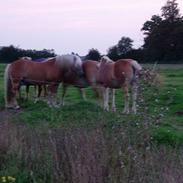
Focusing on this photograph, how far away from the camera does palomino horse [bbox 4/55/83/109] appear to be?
17719 millimetres

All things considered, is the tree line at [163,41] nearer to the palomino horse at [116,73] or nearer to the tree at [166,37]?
the tree at [166,37]

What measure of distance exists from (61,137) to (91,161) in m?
1.16

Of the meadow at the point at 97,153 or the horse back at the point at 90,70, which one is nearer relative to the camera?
the meadow at the point at 97,153

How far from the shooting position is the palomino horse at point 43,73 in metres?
17.7

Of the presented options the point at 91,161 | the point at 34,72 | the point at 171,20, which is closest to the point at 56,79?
the point at 34,72

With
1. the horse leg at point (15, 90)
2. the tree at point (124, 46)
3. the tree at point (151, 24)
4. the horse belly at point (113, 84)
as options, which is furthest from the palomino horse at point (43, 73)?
the tree at point (151, 24)

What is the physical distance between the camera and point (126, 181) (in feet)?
20.5

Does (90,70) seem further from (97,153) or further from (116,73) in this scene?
(97,153)

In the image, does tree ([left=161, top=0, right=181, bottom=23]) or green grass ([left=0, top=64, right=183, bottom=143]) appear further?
tree ([left=161, top=0, right=181, bottom=23])

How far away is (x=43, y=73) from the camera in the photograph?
1802cm

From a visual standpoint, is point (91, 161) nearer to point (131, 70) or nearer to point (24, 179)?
point (24, 179)

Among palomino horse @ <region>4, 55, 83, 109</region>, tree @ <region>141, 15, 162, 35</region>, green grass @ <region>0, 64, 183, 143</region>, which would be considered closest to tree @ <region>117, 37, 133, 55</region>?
tree @ <region>141, 15, 162, 35</region>

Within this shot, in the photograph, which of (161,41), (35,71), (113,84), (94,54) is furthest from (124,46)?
(113,84)

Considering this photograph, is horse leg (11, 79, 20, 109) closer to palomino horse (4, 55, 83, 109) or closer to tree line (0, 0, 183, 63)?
palomino horse (4, 55, 83, 109)
